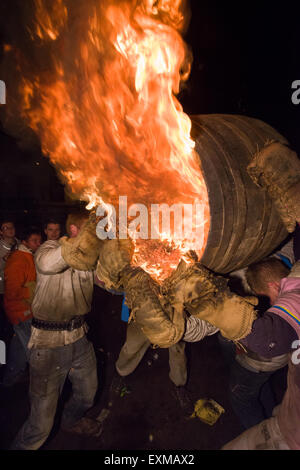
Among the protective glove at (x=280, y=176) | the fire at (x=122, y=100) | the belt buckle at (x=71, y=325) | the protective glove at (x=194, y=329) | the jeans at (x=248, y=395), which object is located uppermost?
the fire at (x=122, y=100)

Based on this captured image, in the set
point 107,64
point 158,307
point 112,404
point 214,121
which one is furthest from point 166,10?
point 112,404

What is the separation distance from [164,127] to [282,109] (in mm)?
5157

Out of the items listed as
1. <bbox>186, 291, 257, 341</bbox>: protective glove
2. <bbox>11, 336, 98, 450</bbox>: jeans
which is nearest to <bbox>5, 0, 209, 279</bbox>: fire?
<bbox>186, 291, 257, 341</bbox>: protective glove

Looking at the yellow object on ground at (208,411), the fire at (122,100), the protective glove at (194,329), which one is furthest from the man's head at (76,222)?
the yellow object on ground at (208,411)

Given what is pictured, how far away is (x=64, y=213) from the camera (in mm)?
11953

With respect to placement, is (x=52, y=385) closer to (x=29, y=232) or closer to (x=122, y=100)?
(x=29, y=232)

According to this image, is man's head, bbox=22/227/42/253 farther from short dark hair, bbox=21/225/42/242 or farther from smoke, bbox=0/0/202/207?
smoke, bbox=0/0/202/207

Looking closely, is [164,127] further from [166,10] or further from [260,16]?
[260,16]

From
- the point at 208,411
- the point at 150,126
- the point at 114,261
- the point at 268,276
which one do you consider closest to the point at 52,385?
the point at 114,261

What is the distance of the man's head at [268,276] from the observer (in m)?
2.78

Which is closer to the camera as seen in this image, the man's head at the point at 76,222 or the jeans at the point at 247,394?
the jeans at the point at 247,394

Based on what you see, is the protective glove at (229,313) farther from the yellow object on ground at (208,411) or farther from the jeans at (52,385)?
the yellow object on ground at (208,411)

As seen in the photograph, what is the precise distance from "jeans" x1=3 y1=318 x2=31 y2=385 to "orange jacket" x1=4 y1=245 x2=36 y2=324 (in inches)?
5.1

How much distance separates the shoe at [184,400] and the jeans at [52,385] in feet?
5.16
